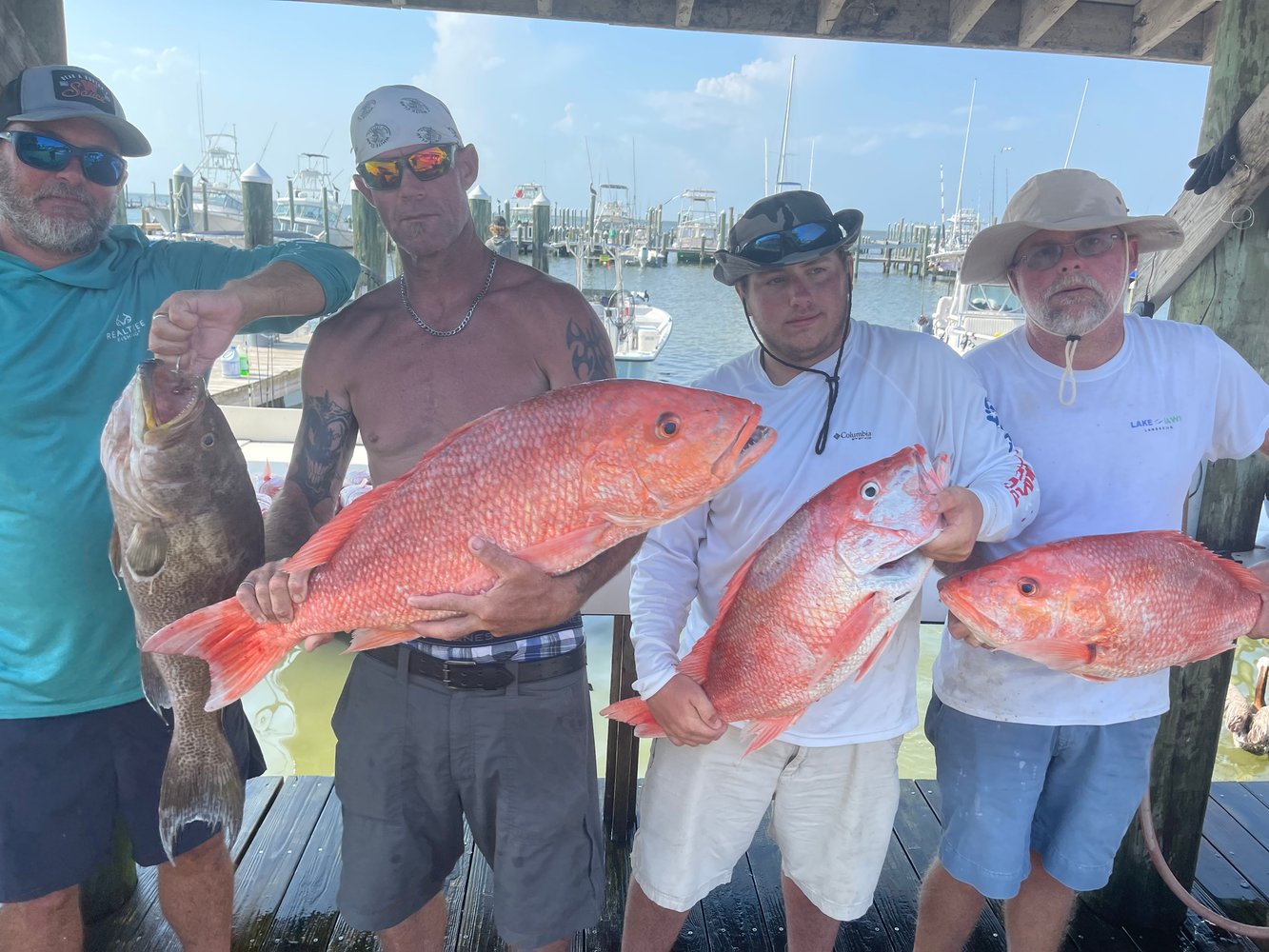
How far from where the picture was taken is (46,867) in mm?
2250

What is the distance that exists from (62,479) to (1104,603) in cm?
269

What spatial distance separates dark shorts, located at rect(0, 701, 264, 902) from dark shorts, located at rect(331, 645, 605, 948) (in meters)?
0.45

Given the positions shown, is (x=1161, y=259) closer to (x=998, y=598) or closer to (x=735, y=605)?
(x=998, y=598)

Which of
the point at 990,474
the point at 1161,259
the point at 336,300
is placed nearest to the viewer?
the point at 990,474

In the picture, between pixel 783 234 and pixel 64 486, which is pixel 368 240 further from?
pixel 783 234

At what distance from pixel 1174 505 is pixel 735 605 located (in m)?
1.38

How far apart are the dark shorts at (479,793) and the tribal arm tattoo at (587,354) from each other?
84cm

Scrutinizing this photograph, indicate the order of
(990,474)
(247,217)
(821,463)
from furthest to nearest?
1. (247,217)
2. (821,463)
3. (990,474)

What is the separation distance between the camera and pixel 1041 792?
7.78 feet

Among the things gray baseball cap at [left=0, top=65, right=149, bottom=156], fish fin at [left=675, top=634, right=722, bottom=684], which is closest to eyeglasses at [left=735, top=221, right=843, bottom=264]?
fish fin at [left=675, top=634, right=722, bottom=684]

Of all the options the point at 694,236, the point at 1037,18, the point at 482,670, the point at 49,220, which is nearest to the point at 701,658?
the point at 482,670

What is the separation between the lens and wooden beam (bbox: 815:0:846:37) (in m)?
3.02

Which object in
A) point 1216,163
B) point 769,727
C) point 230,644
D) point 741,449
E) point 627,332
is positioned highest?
point 1216,163

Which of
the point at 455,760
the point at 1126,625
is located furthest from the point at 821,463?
the point at 455,760
